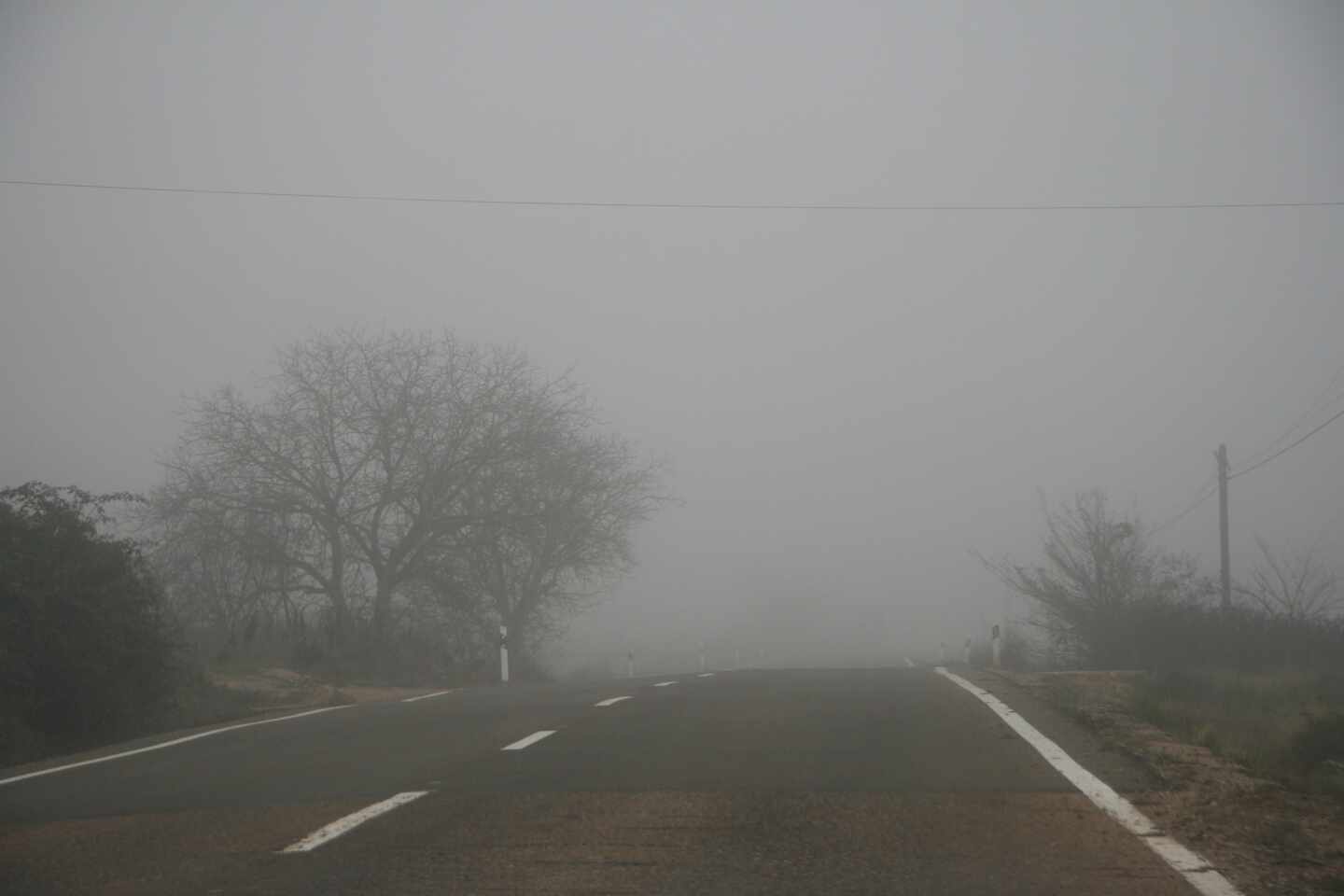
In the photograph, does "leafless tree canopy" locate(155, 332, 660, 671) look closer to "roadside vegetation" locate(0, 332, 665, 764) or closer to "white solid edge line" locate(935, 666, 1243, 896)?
"roadside vegetation" locate(0, 332, 665, 764)

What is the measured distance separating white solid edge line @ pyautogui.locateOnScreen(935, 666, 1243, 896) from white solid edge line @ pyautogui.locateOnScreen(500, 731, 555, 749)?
3.97 meters

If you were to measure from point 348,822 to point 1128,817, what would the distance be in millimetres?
4325

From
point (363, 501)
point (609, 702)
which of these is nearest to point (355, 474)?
point (363, 501)

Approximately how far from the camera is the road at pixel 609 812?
6004 mm

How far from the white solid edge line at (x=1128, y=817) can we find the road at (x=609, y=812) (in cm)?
9

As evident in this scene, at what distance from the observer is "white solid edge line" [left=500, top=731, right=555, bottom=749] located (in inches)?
419

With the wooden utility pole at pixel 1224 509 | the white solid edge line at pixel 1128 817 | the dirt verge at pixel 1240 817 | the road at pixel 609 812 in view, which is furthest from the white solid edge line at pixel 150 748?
the wooden utility pole at pixel 1224 509

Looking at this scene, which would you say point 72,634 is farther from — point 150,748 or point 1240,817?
point 1240,817

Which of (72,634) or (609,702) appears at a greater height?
(72,634)

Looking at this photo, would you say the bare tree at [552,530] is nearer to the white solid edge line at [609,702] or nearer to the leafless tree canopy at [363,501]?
the leafless tree canopy at [363,501]

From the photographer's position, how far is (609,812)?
7.46 meters

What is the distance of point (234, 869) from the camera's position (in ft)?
20.9

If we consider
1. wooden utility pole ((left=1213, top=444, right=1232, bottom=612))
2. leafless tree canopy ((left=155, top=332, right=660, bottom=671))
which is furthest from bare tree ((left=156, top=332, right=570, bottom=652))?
wooden utility pole ((left=1213, top=444, right=1232, bottom=612))

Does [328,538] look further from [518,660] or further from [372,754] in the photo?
[372,754]
